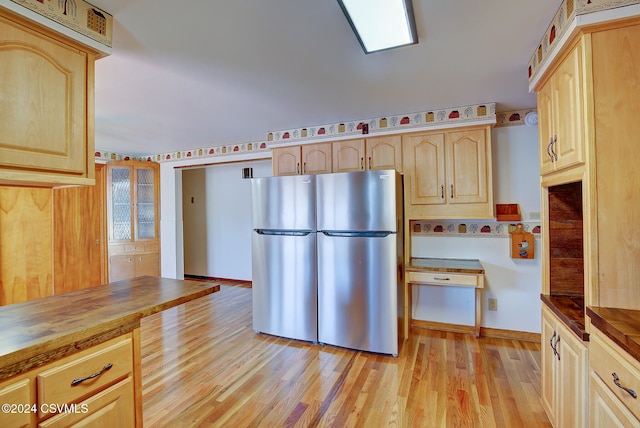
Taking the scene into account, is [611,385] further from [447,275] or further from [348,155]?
[348,155]

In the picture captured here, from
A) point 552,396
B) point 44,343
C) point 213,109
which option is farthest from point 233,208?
point 552,396

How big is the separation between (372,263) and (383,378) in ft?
2.90

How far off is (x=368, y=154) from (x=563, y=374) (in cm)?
229

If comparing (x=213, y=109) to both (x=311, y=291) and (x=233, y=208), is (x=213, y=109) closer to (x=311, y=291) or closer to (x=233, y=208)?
(x=311, y=291)

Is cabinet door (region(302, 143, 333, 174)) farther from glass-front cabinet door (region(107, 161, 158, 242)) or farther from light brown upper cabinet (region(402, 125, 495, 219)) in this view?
glass-front cabinet door (region(107, 161, 158, 242))

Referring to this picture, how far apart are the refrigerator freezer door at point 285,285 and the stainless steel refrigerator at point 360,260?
0.10 metres

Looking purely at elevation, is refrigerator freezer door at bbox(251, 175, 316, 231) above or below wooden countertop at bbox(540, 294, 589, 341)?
above

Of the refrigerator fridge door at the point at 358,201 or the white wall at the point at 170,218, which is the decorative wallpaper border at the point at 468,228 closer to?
the refrigerator fridge door at the point at 358,201

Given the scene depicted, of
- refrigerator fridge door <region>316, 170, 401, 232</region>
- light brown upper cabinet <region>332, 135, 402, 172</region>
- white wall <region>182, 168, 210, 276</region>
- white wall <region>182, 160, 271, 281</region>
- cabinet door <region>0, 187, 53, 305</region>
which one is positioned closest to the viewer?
cabinet door <region>0, 187, 53, 305</region>

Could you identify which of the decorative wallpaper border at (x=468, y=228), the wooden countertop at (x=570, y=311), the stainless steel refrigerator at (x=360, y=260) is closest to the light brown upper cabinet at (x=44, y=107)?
the stainless steel refrigerator at (x=360, y=260)

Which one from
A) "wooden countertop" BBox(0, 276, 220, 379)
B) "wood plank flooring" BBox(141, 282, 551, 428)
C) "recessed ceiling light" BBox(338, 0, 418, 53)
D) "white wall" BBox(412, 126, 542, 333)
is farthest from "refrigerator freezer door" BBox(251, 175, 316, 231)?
"white wall" BBox(412, 126, 542, 333)

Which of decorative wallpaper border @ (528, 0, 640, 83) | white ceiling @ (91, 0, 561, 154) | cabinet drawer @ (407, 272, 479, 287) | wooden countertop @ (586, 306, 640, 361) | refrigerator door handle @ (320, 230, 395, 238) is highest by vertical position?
white ceiling @ (91, 0, 561, 154)

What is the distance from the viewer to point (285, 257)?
2951mm

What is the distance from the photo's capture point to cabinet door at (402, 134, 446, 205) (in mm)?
2891
